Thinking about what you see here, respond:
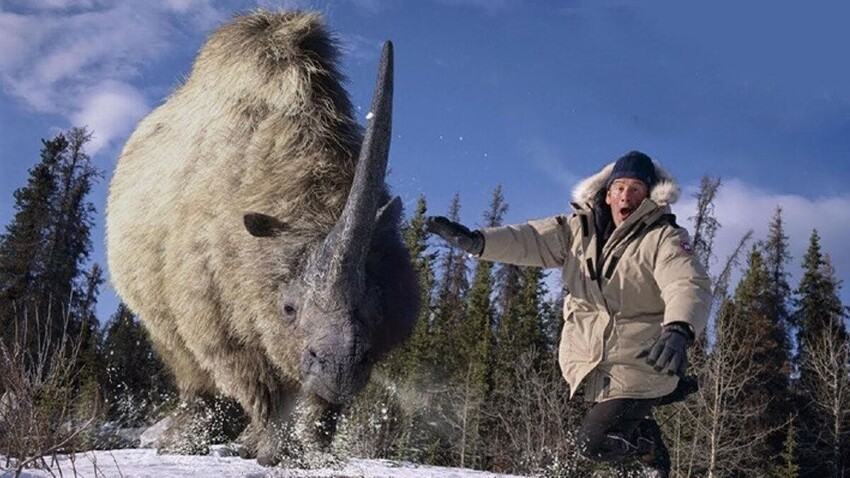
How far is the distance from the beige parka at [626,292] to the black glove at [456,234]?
0.28 feet

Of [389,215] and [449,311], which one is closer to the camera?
[389,215]

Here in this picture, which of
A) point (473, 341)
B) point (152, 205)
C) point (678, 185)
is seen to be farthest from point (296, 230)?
point (473, 341)

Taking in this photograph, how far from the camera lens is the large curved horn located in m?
5.36

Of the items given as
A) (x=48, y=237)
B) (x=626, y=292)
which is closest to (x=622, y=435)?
(x=626, y=292)

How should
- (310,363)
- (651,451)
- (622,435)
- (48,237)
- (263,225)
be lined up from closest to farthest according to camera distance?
(622,435)
(651,451)
(310,363)
(263,225)
(48,237)

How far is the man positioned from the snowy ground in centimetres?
225

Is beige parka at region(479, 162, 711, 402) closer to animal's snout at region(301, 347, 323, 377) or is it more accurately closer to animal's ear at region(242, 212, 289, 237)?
animal's snout at region(301, 347, 323, 377)

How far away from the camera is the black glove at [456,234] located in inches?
194

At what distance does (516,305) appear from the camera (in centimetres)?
3622

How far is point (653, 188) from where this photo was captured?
499cm

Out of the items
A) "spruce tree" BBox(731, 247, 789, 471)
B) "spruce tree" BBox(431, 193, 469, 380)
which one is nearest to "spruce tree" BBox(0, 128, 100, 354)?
"spruce tree" BBox(431, 193, 469, 380)

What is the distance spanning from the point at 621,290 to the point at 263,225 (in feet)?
8.45

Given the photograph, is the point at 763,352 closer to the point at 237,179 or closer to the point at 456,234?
the point at 237,179

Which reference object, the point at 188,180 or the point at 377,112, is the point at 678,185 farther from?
the point at 188,180
